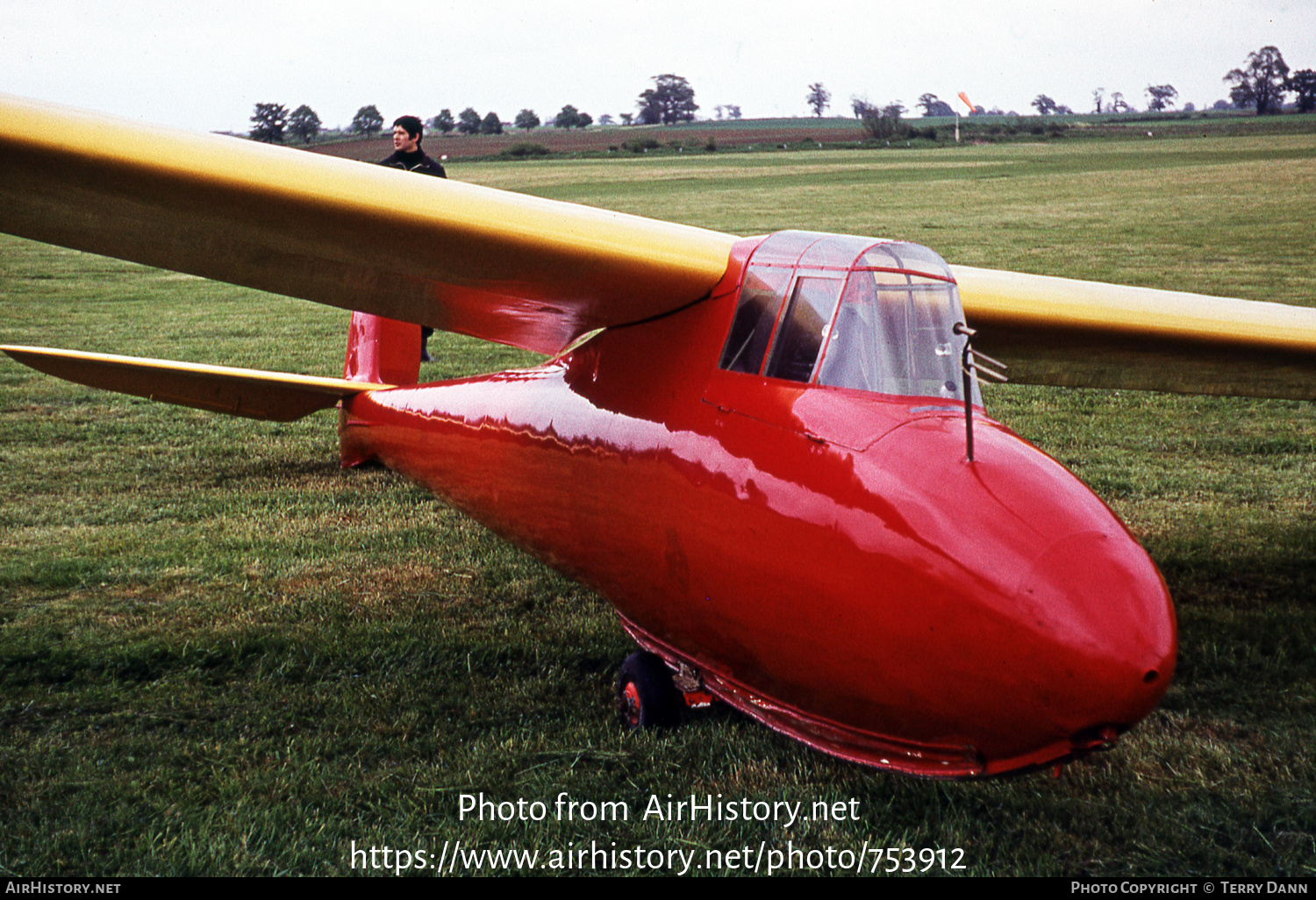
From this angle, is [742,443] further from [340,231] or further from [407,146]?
[407,146]

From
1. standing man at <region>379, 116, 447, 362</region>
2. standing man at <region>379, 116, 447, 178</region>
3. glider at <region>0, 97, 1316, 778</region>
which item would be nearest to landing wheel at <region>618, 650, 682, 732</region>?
glider at <region>0, 97, 1316, 778</region>

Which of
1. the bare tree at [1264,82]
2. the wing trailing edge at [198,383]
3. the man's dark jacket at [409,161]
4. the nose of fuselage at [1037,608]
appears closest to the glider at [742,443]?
the nose of fuselage at [1037,608]

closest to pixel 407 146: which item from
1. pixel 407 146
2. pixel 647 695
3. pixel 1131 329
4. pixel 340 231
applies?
pixel 407 146

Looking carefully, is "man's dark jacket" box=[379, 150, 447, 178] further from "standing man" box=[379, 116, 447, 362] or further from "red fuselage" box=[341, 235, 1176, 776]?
"red fuselage" box=[341, 235, 1176, 776]

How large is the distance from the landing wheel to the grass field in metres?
0.08

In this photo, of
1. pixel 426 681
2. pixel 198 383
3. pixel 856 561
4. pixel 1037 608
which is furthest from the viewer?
pixel 198 383

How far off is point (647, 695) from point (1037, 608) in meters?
1.88

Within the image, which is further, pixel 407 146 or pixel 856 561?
pixel 407 146

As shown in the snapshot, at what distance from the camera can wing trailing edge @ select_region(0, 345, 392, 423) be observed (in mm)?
5949

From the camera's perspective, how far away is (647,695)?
13.8 feet

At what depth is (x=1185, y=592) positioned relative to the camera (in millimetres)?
5734

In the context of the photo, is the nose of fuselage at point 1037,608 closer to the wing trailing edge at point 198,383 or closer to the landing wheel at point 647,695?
the landing wheel at point 647,695
